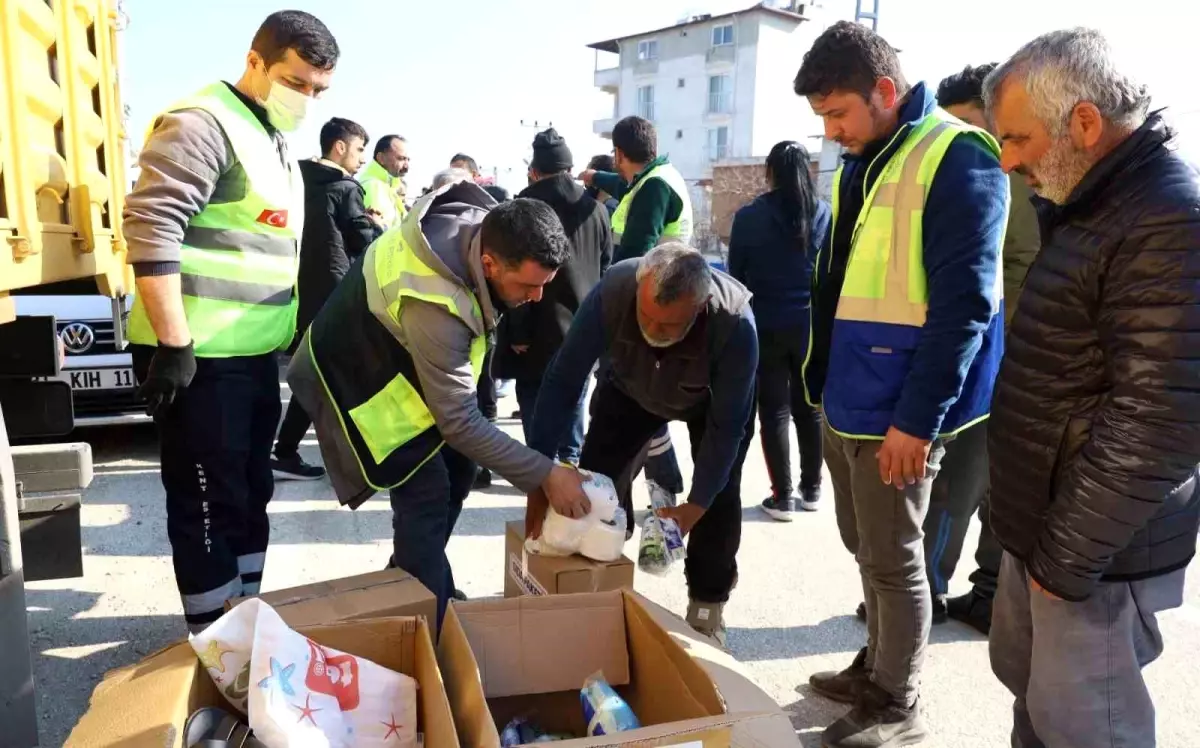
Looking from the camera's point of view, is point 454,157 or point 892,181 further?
point 454,157

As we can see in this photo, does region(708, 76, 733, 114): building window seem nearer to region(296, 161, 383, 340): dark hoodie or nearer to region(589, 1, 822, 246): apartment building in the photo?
region(589, 1, 822, 246): apartment building

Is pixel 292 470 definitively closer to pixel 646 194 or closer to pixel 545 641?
pixel 646 194

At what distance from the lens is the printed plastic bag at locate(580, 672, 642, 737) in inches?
57.9

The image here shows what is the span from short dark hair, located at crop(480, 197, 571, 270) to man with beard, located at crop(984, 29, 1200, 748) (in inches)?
41.2

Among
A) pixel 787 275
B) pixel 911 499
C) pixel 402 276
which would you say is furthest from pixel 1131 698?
pixel 787 275

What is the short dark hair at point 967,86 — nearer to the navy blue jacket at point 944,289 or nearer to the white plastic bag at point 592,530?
the navy blue jacket at point 944,289

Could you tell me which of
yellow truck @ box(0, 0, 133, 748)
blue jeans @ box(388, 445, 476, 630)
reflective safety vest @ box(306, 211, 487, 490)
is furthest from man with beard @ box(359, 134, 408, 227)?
blue jeans @ box(388, 445, 476, 630)

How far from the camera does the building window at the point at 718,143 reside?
4416cm

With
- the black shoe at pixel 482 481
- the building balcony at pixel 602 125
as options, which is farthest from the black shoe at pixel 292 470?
the building balcony at pixel 602 125

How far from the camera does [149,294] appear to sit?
2.14m

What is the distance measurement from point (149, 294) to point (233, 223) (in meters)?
0.33

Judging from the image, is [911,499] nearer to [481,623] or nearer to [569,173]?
[481,623]

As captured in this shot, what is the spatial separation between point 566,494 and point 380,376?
25.0 inches

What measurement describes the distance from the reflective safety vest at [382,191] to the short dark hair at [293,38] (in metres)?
2.97
